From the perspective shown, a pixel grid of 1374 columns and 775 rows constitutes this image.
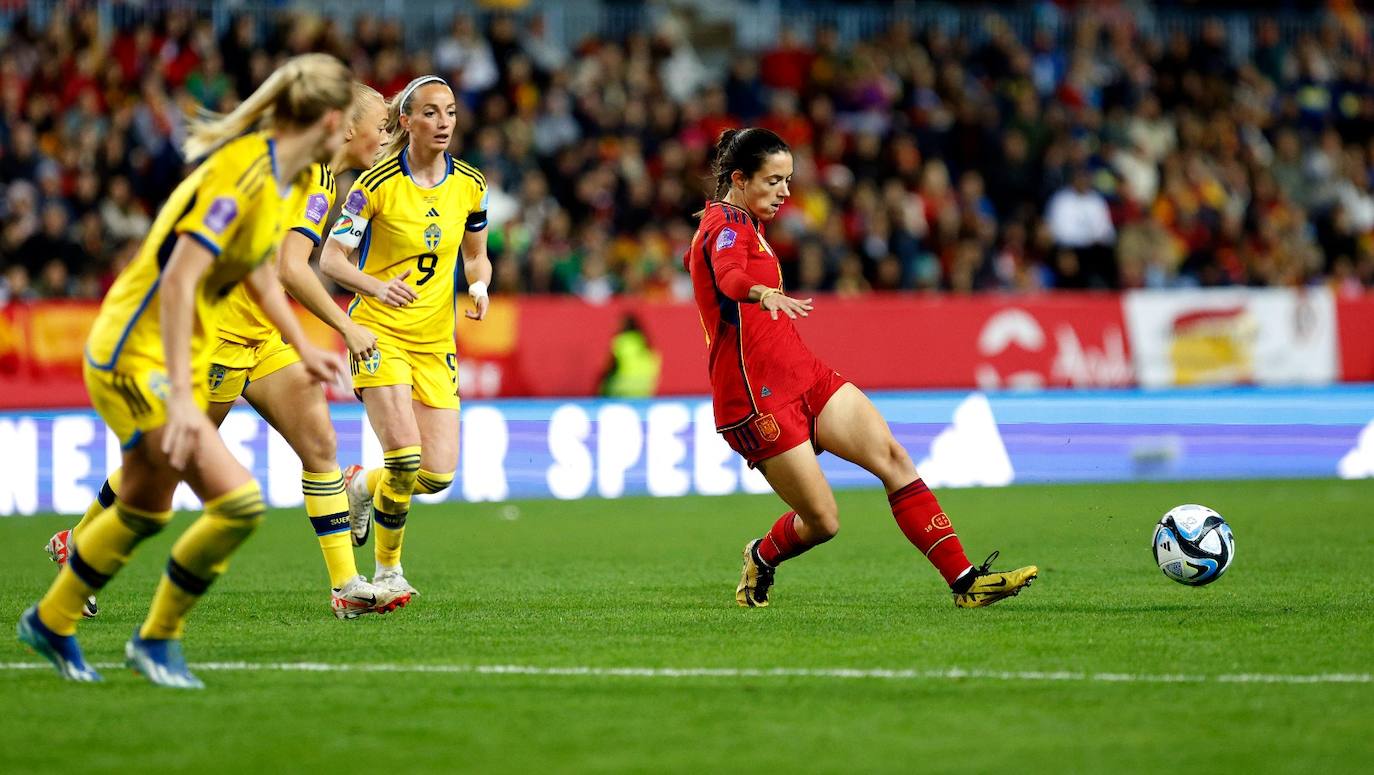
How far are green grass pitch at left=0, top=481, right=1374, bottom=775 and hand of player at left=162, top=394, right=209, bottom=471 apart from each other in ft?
2.67

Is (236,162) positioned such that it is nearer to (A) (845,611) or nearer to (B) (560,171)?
(A) (845,611)

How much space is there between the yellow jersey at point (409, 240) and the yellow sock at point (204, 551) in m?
2.69

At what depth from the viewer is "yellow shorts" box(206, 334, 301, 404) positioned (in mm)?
8484

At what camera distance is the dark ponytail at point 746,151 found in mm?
8445

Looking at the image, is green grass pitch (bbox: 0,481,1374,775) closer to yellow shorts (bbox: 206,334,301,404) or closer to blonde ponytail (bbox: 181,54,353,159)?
yellow shorts (bbox: 206,334,301,404)

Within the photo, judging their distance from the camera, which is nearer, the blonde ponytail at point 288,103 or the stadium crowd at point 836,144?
the blonde ponytail at point 288,103

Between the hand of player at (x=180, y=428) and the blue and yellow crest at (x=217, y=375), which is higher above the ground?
the hand of player at (x=180, y=428)

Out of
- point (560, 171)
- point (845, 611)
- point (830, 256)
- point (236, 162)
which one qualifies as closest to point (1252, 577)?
point (845, 611)

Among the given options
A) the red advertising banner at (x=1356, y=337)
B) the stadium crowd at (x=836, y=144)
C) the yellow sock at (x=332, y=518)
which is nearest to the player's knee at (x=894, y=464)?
the yellow sock at (x=332, y=518)

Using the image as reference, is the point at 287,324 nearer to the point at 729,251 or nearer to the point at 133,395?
the point at 133,395

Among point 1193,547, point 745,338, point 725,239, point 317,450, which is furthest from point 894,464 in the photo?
point 317,450

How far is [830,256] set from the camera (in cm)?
2050

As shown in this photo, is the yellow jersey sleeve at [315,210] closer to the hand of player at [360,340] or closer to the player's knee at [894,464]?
the hand of player at [360,340]

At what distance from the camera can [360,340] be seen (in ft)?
26.0
